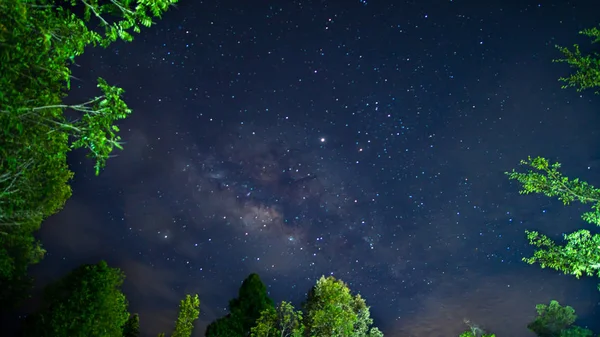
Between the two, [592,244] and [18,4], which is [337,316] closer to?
[592,244]

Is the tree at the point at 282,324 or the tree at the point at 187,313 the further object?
the tree at the point at 187,313

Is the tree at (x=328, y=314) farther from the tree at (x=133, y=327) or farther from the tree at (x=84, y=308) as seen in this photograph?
the tree at (x=133, y=327)

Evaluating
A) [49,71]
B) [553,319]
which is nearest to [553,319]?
[553,319]

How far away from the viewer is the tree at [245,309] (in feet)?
66.1

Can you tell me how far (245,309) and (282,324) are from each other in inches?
149

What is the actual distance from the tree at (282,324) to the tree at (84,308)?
736 centimetres

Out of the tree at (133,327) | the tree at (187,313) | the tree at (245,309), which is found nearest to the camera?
the tree at (245,309)

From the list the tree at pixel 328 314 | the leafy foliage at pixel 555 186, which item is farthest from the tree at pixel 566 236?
the tree at pixel 328 314

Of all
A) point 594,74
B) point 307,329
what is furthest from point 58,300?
point 594,74

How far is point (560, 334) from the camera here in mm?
30031

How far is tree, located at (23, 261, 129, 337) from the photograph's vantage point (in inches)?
661

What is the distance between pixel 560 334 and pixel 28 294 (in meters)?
40.5

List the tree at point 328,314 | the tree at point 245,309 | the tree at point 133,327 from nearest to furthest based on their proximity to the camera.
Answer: the tree at point 328,314, the tree at point 245,309, the tree at point 133,327

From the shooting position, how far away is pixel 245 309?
866 inches
